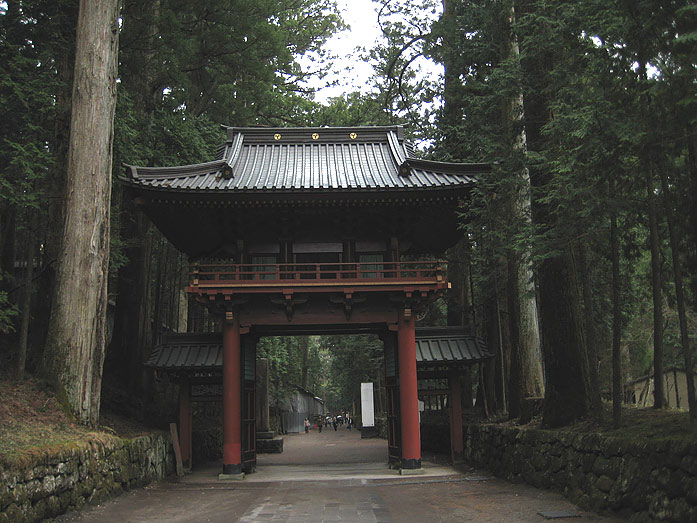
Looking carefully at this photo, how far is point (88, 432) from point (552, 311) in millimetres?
A: 9498

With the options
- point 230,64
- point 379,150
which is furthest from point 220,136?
point 379,150

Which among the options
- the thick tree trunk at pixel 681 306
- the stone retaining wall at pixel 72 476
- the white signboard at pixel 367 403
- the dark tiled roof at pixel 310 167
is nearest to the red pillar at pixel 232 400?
the stone retaining wall at pixel 72 476

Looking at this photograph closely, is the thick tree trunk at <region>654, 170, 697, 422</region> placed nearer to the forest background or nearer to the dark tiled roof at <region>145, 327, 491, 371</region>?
the forest background

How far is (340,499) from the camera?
37.8 ft

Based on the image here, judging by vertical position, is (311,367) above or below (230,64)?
below

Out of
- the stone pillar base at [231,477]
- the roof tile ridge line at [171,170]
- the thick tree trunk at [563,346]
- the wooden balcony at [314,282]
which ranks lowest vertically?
the stone pillar base at [231,477]

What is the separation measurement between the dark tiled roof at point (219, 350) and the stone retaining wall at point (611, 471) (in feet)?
13.1

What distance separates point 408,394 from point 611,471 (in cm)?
746

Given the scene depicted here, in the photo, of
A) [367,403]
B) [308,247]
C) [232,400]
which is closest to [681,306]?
[308,247]

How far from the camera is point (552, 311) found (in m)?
11.9

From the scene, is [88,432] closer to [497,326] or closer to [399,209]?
[399,209]

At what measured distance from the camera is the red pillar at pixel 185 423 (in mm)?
16625

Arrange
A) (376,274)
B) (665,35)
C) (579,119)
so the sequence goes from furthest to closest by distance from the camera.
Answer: (376,274), (579,119), (665,35)

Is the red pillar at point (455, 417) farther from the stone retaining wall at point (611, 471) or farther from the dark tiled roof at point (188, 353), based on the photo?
the dark tiled roof at point (188, 353)
